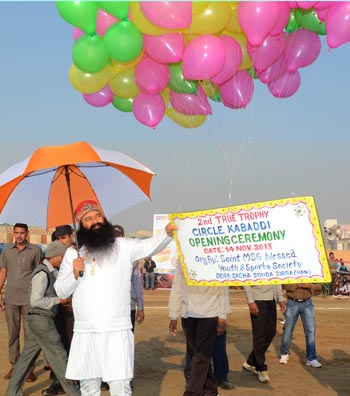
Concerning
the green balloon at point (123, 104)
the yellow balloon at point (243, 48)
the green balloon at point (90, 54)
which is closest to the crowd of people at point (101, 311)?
the green balloon at point (90, 54)

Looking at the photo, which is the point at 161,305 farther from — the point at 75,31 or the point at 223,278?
the point at 223,278

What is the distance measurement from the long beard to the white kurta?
56 mm

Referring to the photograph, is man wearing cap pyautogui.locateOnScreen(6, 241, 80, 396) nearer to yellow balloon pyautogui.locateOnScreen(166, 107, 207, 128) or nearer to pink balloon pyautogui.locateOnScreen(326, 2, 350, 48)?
yellow balloon pyautogui.locateOnScreen(166, 107, 207, 128)

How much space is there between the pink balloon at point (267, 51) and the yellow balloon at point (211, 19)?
579 millimetres

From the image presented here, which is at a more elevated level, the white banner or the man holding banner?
the white banner

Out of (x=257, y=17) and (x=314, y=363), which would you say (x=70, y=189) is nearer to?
(x=257, y=17)

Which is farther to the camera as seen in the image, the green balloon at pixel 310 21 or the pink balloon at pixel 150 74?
the pink balloon at pixel 150 74

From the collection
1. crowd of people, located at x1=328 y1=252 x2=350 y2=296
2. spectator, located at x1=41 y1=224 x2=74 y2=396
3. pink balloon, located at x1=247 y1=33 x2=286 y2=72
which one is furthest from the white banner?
crowd of people, located at x1=328 y1=252 x2=350 y2=296

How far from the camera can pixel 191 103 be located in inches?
347

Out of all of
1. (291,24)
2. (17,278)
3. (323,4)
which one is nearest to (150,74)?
(291,24)

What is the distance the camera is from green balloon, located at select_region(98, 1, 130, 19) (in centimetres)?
735

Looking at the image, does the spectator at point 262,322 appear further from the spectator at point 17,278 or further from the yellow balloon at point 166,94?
the yellow balloon at point 166,94

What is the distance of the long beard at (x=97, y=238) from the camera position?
195 inches

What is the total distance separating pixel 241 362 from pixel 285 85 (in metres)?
3.94
